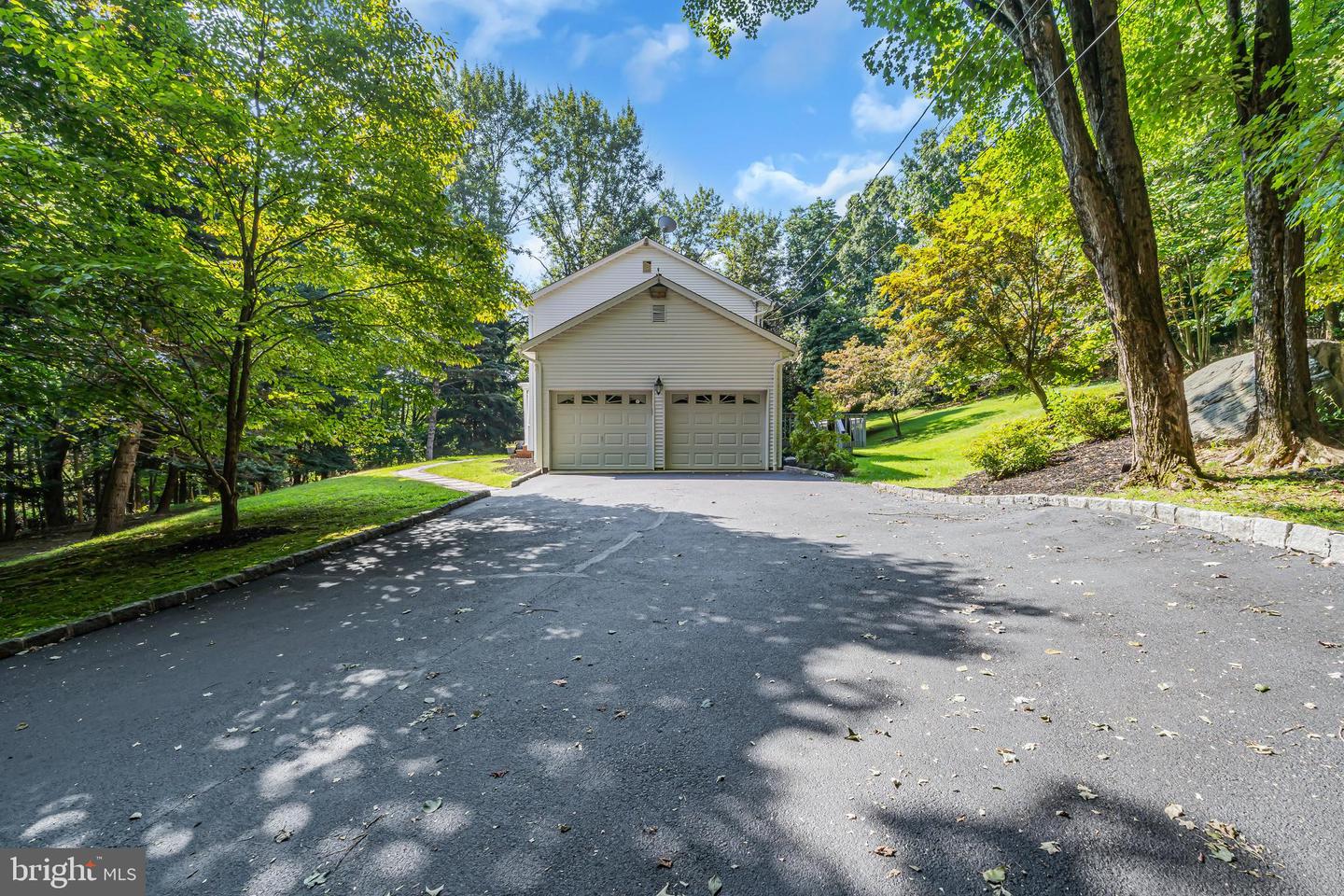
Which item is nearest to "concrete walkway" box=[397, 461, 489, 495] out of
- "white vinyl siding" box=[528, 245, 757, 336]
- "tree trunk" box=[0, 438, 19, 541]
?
"white vinyl siding" box=[528, 245, 757, 336]

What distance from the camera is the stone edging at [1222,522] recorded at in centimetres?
419

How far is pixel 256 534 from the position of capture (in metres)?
7.59

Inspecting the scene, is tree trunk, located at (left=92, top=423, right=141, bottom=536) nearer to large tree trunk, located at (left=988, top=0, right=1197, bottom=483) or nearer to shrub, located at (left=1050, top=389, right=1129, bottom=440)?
large tree trunk, located at (left=988, top=0, right=1197, bottom=483)

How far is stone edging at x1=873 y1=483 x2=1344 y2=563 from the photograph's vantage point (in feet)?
13.8

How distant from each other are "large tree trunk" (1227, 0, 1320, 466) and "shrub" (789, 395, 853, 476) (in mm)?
7426

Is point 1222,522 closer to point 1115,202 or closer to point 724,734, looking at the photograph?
point 1115,202

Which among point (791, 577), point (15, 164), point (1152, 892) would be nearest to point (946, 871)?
point (1152, 892)

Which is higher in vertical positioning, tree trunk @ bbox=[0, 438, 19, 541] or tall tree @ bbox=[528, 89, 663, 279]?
tall tree @ bbox=[528, 89, 663, 279]

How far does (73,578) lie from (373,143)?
6129 millimetres

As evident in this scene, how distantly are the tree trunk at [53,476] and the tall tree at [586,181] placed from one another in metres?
21.8

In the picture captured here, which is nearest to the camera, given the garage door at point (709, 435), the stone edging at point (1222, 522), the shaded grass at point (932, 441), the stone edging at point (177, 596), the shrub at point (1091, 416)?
the stone edging at point (177, 596)

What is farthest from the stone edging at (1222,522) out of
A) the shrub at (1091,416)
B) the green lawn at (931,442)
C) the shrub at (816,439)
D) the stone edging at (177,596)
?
the stone edging at (177,596)

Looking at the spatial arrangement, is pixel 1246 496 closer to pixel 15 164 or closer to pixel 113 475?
pixel 15 164

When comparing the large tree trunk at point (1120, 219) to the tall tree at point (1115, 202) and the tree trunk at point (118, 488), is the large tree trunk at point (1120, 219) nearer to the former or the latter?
the tall tree at point (1115, 202)
